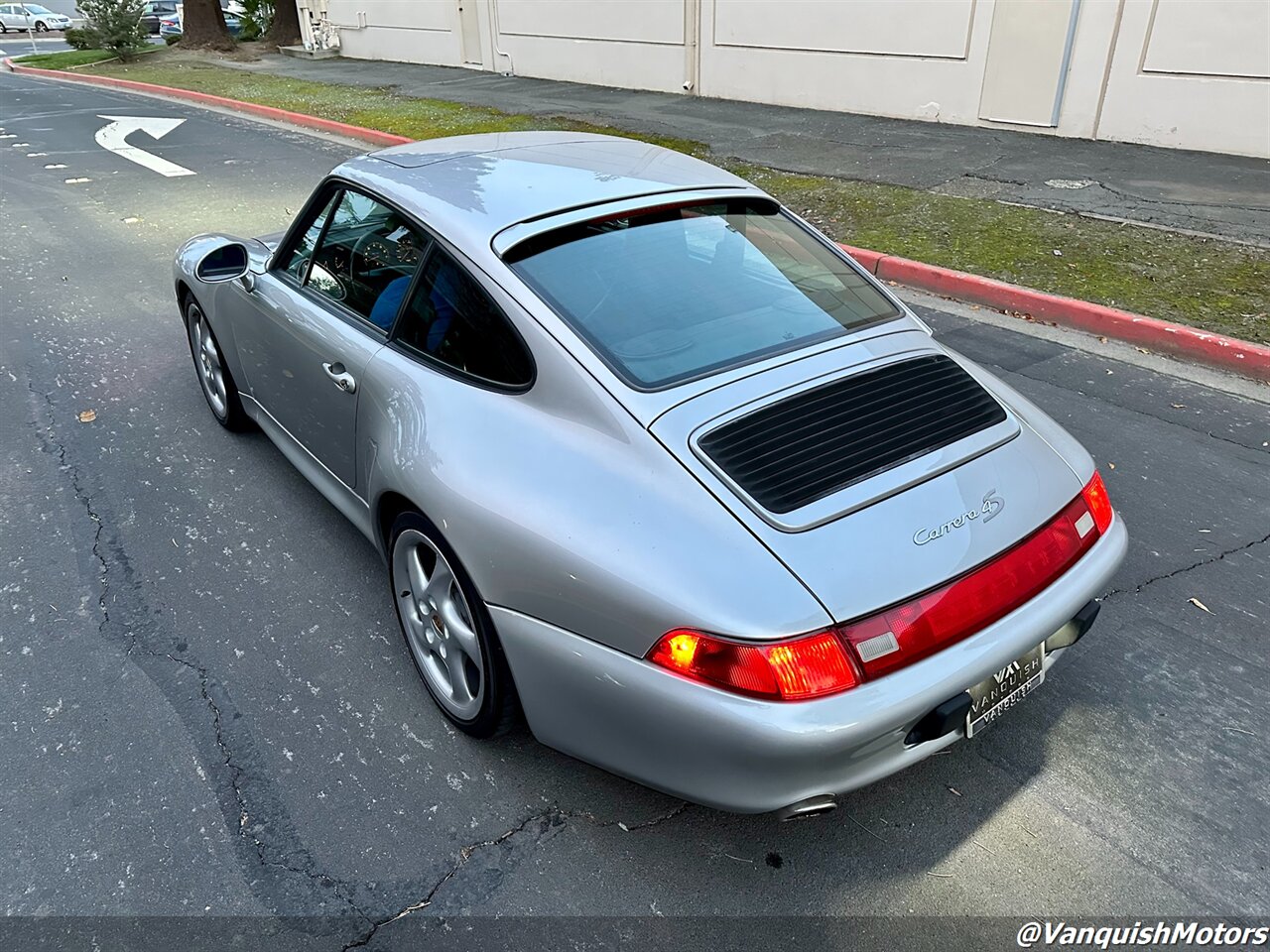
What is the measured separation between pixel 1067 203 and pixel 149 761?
8.52 m

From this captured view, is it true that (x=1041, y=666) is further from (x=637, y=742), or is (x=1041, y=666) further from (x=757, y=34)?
(x=757, y=34)

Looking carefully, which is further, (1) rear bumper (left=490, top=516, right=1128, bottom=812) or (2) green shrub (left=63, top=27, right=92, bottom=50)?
(2) green shrub (left=63, top=27, right=92, bottom=50)

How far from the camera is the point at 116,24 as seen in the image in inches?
944

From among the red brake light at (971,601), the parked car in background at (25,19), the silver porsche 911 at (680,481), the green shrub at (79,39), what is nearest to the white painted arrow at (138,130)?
the silver porsche 911 at (680,481)

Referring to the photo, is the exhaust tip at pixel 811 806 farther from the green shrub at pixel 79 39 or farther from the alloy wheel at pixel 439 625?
the green shrub at pixel 79 39

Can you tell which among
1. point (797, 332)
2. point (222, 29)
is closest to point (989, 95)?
point (797, 332)

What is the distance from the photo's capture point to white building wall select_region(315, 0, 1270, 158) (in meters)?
9.84

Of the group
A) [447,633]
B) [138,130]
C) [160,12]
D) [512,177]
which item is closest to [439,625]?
[447,633]

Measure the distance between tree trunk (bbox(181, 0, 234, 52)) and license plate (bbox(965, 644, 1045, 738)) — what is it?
95.1 feet

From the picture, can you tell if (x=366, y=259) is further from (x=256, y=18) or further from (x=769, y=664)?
(x=256, y=18)

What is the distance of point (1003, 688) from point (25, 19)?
56.4 metres

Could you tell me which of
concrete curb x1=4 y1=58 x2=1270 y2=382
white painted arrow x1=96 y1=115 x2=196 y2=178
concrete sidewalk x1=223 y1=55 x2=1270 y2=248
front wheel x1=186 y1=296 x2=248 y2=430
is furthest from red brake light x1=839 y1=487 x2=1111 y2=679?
white painted arrow x1=96 y1=115 x2=196 y2=178

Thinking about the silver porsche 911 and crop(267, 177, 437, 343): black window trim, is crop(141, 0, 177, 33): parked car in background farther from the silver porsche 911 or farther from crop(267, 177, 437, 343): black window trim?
the silver porsche 911

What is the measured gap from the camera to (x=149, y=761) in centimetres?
278
